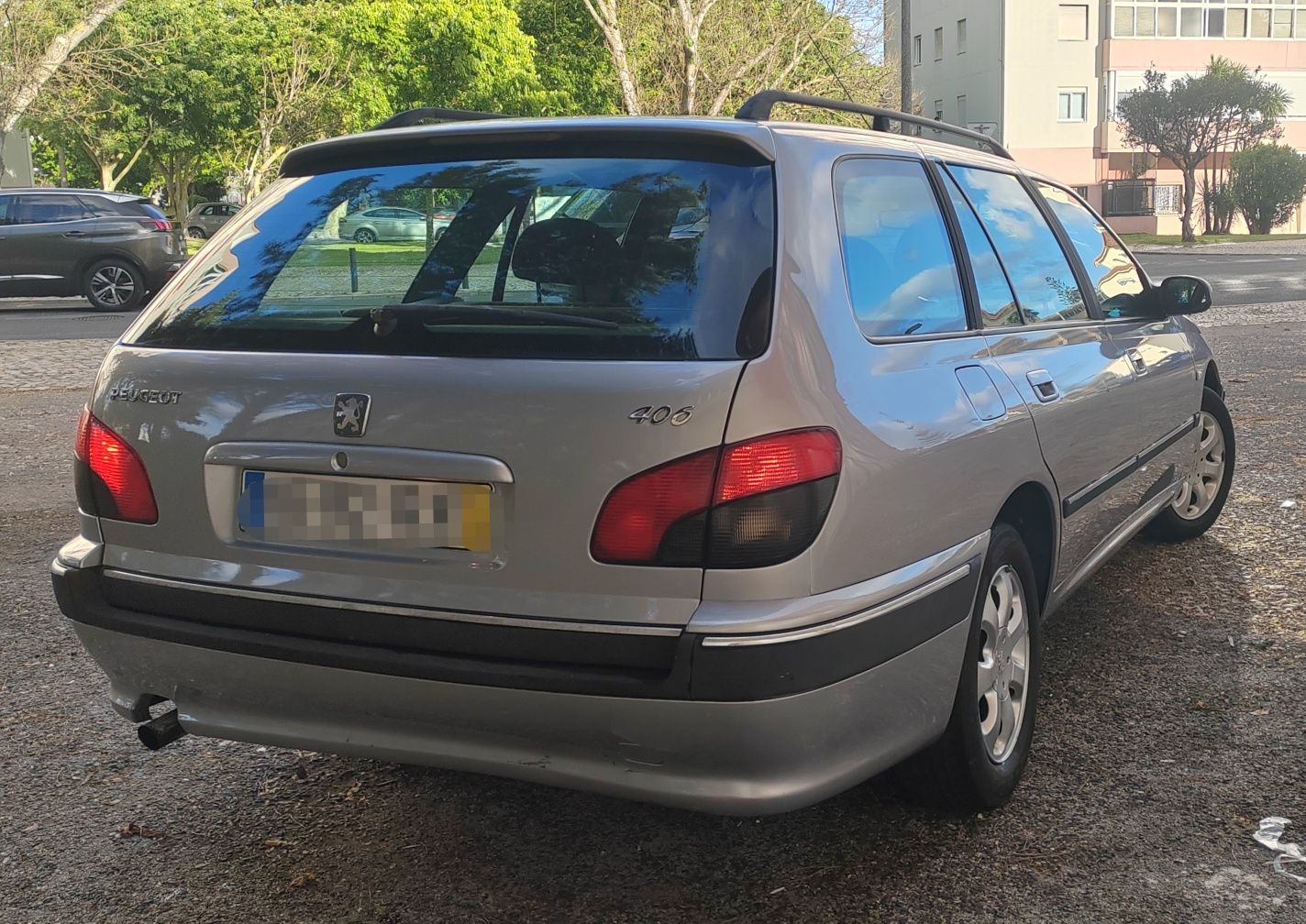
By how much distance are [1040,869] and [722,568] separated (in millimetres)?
1098

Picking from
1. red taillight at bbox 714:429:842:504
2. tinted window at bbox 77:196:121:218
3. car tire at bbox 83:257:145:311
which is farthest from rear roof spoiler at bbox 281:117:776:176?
tinted window at bbox 77:196:121:218

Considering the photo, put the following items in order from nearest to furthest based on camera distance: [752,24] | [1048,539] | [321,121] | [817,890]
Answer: [817,890] < [1048,539] < [752,24] < [321,121]

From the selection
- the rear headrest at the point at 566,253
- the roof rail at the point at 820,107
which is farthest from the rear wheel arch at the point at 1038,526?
the rear headrest at the point at 566,253

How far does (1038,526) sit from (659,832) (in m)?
1.28

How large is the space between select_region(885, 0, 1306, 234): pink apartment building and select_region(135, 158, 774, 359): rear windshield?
2162 inches

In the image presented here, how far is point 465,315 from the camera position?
2.72 meters

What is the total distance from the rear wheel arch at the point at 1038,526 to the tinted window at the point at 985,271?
44 cm

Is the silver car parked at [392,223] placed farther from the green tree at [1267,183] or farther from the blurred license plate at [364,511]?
the green tree at [1267,183]

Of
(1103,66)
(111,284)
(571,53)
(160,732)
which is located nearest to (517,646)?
(160,732)

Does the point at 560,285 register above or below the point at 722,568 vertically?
above

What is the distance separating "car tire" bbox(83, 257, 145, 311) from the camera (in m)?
19.3

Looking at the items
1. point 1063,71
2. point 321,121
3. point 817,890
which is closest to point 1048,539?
point 817,890

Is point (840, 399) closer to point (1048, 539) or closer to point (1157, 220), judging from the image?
point (1048, 539)

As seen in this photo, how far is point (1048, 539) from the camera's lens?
361cm
